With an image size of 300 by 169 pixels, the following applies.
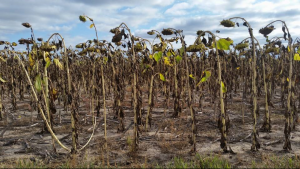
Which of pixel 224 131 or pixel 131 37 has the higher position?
pixel 131 37

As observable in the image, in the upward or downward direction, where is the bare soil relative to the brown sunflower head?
downward

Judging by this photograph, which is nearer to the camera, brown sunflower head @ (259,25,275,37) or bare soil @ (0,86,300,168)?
brown sunflower head @ (259,25,275,37)

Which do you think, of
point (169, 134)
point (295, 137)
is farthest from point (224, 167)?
point (295, 137)

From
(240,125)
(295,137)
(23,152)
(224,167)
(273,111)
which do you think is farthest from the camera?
(273,111)

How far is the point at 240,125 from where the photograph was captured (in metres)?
5.96

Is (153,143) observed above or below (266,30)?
below

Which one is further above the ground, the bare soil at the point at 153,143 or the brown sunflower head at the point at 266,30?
the brown sunflower head at the point at 266,30

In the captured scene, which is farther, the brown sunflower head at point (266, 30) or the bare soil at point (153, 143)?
the bare soil at point (153, 143)

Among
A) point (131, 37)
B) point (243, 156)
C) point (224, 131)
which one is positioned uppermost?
point (131, 37)

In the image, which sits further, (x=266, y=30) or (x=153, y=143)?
(x=153, y=143)

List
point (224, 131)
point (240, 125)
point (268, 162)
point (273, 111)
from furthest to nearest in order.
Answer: point (273, 111)
point (240, 125)
point (224, 131)
point (268, 162)

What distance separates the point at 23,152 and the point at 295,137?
4688 mm

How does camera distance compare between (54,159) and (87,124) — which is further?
(87,124)

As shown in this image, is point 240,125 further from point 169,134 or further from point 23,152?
point 23,152
